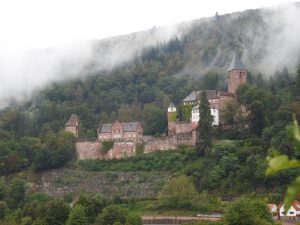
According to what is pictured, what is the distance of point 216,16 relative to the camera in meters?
124

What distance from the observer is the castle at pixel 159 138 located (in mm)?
62531

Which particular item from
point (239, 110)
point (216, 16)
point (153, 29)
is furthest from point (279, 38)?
point (239, 110)

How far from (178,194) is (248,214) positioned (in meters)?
13.6

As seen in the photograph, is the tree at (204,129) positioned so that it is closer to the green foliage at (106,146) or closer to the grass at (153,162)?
the grass at (153,162)

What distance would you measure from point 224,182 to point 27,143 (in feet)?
85.7

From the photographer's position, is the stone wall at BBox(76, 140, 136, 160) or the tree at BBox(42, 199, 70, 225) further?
the stone wall at BBox(76, 140, 136, 160)

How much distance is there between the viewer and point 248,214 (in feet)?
124

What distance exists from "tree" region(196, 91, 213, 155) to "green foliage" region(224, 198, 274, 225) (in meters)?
17.1

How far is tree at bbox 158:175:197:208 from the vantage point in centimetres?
5064

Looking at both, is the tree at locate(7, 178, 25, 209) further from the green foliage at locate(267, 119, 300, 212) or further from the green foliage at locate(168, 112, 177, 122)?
the green foliage at locate(267, 119, 300, 212)

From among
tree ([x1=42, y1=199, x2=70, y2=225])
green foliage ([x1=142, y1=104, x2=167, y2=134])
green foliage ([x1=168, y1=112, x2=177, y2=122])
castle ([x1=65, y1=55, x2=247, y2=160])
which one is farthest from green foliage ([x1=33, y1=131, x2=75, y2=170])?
tree ([x1=42, y1=199, x2=70, y2=225])

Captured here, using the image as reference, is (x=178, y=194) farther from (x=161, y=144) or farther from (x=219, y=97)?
(x=219, y=97)

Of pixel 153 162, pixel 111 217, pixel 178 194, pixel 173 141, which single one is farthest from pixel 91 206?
pixel 173 141

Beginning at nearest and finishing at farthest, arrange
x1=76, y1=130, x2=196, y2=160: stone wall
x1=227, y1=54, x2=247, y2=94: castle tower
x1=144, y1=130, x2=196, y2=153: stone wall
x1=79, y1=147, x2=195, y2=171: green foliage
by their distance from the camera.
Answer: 1. x1=79, y1=147, x2=195, y2=171: green foliage
2. x1=144, y1=130, x2=196, y2=153: stone wall
3. x1=76, y1=130, x2=196, y2=160: stone wall
4. x1=227, y1=54, x2=247, y2=94: castle tower
